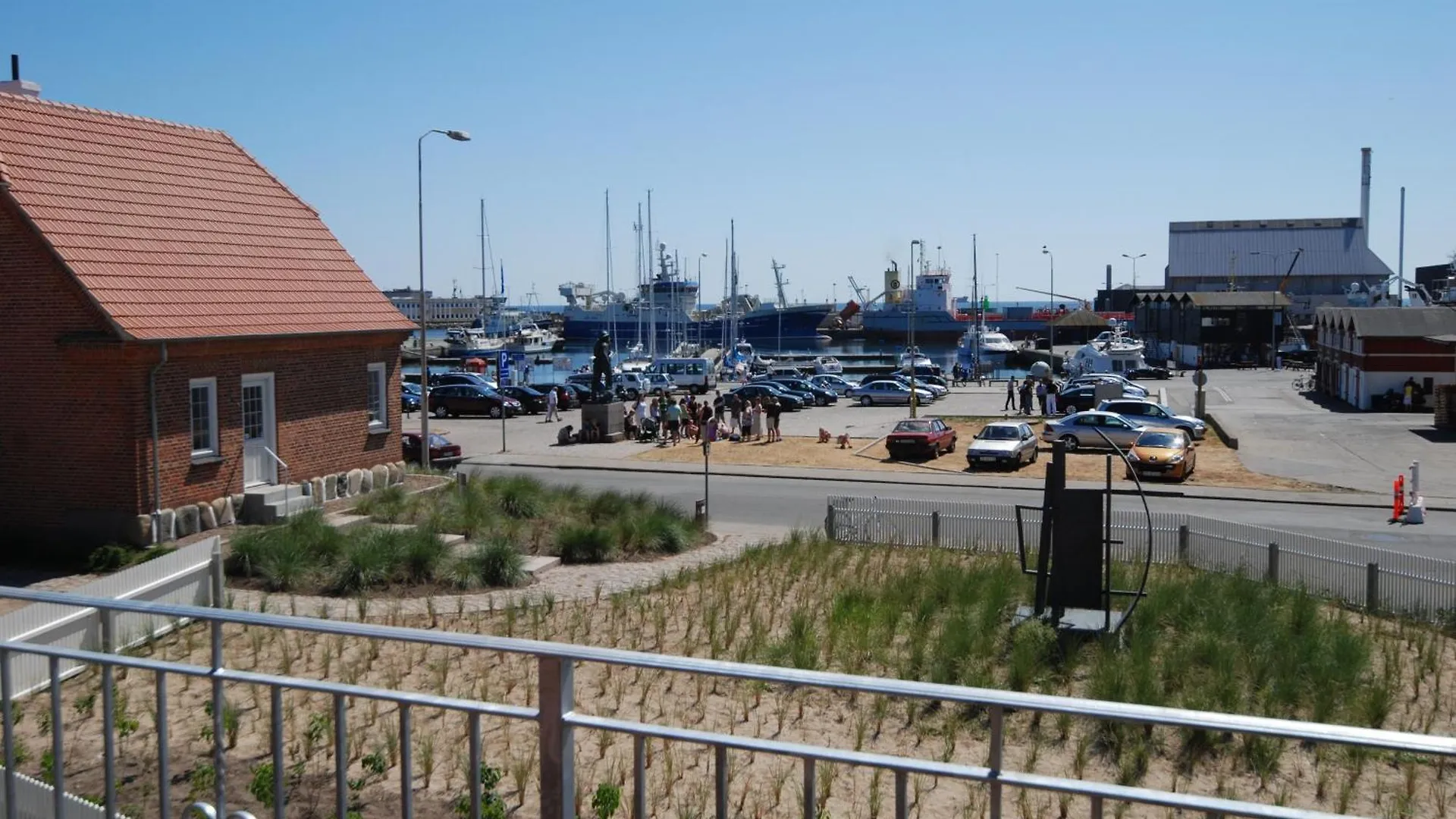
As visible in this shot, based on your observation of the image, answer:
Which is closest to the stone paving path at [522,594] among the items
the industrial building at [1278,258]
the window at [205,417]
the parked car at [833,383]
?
the window at [205,417]

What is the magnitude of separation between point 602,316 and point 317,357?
13565 cm

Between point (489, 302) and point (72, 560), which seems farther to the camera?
point (489, 302)

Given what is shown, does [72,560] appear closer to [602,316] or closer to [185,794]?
[185,794]

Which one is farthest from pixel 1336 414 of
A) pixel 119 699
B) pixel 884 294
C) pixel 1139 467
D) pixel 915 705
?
pixel 884 294

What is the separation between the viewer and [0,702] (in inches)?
226

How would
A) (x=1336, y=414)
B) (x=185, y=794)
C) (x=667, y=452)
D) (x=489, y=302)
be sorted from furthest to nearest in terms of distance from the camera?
(x=489, y=302), (x=1336, y=414), (x=667, y=452), (x=185, y=794)

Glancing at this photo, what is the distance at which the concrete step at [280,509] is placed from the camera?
22.8 metres

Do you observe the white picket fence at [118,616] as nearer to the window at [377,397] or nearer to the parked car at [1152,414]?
the window at [377,397]

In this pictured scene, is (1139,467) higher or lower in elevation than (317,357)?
lower

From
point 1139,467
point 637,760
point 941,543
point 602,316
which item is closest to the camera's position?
point 637,760

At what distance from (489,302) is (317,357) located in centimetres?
17719

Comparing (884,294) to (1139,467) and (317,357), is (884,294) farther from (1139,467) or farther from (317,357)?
(317,357)

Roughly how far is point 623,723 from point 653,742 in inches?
212

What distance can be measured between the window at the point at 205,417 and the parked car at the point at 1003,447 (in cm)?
2057
